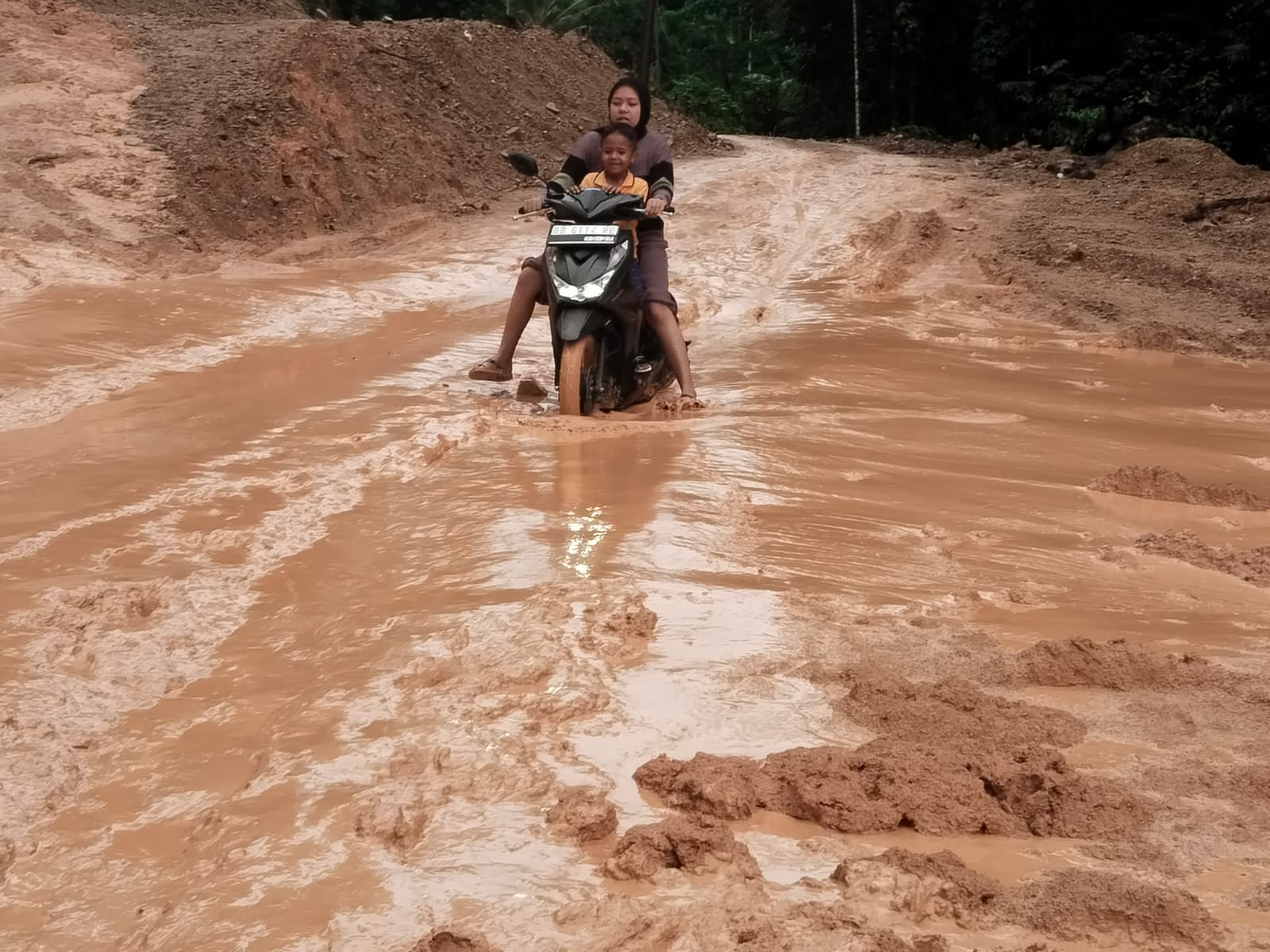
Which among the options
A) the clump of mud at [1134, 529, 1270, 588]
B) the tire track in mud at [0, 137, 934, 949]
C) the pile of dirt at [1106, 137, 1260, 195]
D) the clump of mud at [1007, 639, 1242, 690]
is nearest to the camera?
the tire track in mud at [0, 137, 934, 949]

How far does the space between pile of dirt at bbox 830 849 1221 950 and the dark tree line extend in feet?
55.3

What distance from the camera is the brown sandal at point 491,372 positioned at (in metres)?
6.74

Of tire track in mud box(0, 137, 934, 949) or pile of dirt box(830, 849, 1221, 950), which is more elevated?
tire track in mud box(0, 137, 934, 949)

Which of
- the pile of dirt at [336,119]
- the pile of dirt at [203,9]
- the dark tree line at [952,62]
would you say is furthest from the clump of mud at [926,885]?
the dark tree line at [952,62]

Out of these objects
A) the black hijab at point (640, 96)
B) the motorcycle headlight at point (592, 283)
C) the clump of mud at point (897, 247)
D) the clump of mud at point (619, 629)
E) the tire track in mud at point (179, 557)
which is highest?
the black hijab at point (640, 96)

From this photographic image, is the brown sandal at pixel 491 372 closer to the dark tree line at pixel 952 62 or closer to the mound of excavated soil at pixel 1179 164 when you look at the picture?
the mound of excavated soil at pixel 1179 164

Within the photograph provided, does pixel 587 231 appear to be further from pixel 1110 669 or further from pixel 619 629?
pixel 1110 669

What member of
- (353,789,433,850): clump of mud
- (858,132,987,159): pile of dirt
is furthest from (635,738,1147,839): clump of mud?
(858,132,987,159): pile of dirt

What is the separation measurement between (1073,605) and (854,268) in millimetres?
7783

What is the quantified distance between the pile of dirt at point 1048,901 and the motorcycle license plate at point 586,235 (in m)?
4.09

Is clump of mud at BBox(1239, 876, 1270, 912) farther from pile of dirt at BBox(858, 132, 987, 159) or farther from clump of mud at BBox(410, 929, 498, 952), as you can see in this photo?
pile of dirt at BBox(858, 132, 987, 159)

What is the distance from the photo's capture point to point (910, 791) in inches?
102

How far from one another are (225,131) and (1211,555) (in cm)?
1070

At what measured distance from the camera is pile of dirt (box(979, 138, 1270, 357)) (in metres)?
9.16
